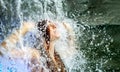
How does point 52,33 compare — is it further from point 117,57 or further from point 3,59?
point 117,57

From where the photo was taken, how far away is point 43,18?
3025 millimetres

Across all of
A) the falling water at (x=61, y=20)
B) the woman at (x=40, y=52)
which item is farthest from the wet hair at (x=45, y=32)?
the falling water at (x=61, y=20)

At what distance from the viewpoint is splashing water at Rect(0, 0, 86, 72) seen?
2.08 metres

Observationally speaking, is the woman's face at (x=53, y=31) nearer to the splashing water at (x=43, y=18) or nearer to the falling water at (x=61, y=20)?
the splashing water at (x=43, y=18)

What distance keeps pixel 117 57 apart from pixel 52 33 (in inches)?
68.0

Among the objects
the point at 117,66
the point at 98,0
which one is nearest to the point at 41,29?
the point at 117,66

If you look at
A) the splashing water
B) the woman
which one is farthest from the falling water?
the woman

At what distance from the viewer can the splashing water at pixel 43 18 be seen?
6.84ft

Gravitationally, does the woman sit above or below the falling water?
above

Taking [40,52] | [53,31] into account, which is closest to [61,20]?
[53,31]

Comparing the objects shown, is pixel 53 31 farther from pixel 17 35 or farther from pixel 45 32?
pixel 17 35

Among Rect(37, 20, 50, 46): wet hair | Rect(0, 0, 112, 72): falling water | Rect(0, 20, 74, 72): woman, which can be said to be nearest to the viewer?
Rect(0, 20, 74, 72): woman

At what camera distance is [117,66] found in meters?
3.67

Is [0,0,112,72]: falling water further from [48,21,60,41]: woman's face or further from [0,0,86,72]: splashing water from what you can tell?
[48,21,60,41]: woman's face
